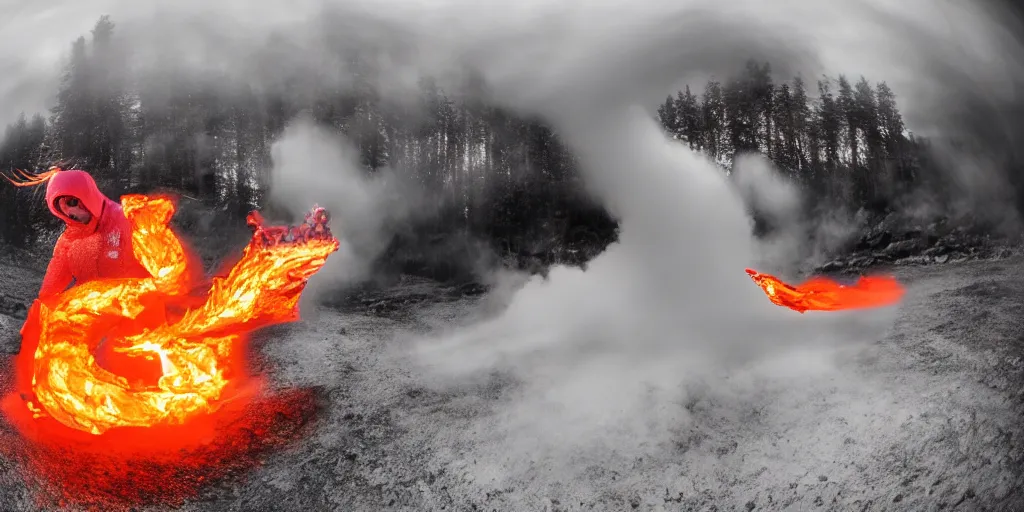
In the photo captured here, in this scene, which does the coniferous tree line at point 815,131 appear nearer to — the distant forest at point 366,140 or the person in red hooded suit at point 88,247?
the distant forest at point 366,140

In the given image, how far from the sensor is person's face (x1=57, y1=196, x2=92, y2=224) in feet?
20.9

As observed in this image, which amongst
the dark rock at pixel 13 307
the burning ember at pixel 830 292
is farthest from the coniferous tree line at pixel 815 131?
the dark rock at pixel 13 307

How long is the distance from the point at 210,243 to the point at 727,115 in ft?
37.3

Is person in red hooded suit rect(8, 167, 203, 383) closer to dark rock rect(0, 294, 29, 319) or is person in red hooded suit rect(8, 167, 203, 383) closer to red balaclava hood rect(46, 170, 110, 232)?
red balaclava hood rect(46, 170, 110, 232)

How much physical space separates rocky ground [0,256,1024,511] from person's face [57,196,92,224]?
291cm

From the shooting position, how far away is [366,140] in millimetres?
11742

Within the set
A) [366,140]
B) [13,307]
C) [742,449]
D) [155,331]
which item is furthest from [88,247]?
[742,449]

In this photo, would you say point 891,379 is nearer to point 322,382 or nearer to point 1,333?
point 322,382

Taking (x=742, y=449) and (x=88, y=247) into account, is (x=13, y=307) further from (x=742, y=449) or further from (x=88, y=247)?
(x=742, y=449)

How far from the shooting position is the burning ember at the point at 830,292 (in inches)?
347

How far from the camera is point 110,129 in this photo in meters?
11.3

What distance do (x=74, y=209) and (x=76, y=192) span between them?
0.38 m

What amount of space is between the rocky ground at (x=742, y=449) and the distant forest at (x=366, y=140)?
15.3ft

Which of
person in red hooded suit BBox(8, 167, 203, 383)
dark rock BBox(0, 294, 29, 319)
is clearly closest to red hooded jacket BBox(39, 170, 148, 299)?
person in red hooded suit BBox(8, 167, 203, 383)
